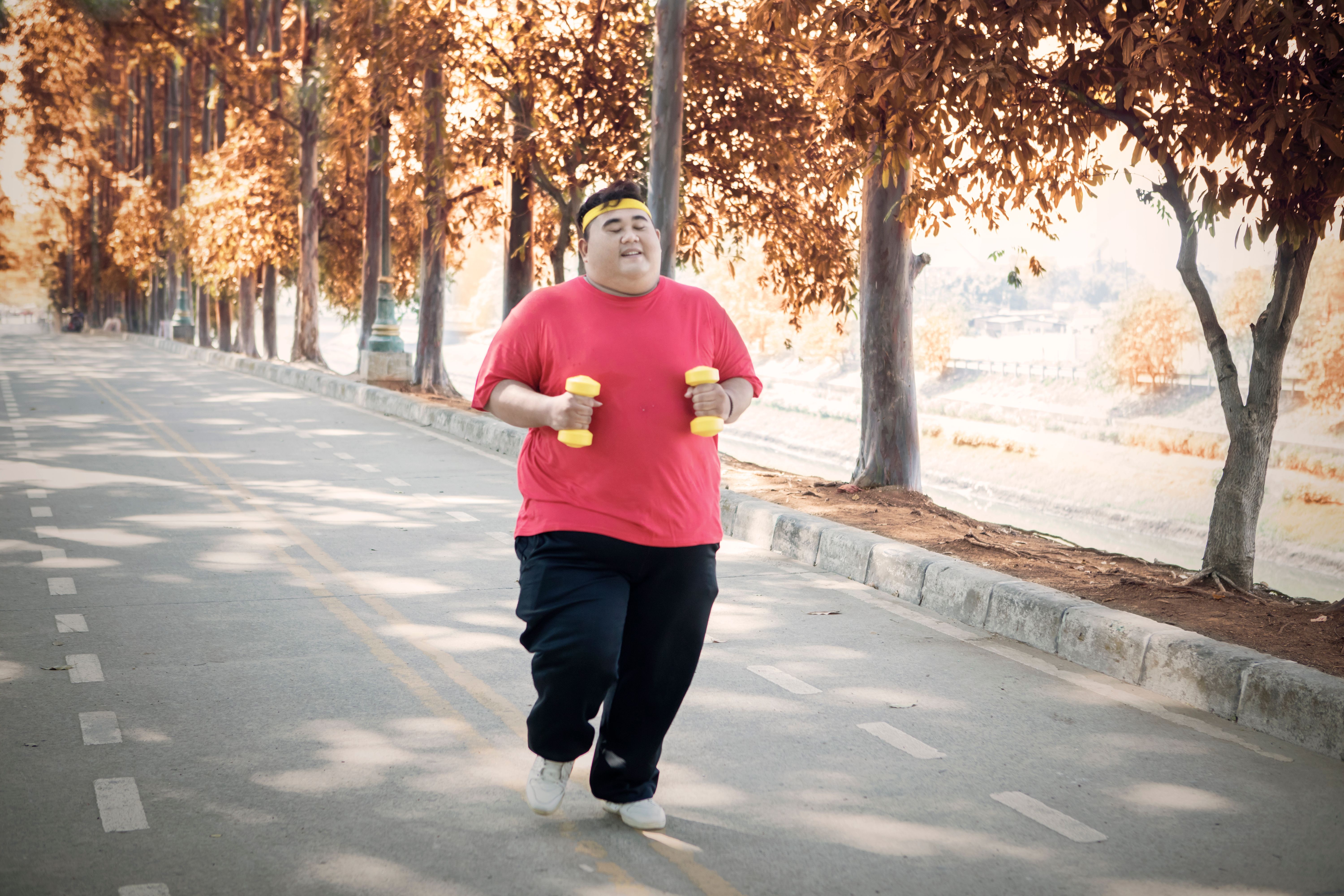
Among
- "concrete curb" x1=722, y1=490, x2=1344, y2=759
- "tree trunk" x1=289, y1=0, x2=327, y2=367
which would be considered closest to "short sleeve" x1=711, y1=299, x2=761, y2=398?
"concrete curb" x1=722, y1=490, x2=1344, y2=759

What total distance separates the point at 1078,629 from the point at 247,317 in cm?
3624

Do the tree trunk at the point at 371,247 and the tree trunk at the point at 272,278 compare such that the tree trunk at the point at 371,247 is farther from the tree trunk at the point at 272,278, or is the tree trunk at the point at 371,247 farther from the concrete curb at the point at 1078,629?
the concrete curb at the point at 1078,629

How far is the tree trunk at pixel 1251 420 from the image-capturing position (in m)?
7.71

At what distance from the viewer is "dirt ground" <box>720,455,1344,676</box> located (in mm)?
6375

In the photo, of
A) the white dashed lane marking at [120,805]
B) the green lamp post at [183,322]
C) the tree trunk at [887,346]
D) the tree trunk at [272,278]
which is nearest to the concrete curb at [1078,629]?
the tree trunk at [887,346]

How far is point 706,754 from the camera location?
4.77m

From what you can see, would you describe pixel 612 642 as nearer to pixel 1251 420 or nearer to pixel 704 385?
pixel 704 385

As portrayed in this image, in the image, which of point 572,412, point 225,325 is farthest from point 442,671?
point 225,325

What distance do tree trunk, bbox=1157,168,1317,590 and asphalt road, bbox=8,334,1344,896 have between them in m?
2.00

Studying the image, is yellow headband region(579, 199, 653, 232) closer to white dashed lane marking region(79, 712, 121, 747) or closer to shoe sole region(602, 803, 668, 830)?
shoe sole region(602, 803, 668, 830)

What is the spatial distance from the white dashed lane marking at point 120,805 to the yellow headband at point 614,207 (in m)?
2.29

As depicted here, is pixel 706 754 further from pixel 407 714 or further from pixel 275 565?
pixel 275 565

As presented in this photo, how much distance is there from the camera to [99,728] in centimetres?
486

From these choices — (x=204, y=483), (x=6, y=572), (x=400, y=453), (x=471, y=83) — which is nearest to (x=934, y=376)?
(x=471, y=83)
